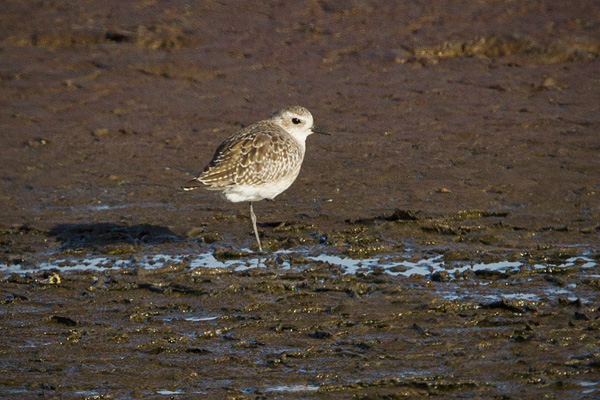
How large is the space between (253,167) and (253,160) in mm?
101

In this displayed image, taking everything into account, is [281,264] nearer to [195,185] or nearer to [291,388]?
[195,185]

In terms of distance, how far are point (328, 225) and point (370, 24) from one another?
8632 millimetres

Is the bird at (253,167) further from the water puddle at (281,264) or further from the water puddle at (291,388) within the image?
the water puddle at (291,388)

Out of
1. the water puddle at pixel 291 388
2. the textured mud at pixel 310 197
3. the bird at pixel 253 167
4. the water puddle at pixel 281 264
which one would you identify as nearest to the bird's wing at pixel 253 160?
the bird at pixel 253 167

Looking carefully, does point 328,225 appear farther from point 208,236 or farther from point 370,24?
point 370,24

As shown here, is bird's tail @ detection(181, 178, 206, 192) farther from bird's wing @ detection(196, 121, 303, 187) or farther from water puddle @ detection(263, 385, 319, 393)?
water puddle @ detection(263, 385, 319, 393)

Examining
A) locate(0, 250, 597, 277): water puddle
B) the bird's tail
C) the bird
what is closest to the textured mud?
locate(0, 250, 597, 277): water puddle

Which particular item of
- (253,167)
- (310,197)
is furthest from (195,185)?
(310,197)

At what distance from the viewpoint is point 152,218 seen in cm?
1166

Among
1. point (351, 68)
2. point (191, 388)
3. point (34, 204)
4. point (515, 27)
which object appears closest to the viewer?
point (191, 388)

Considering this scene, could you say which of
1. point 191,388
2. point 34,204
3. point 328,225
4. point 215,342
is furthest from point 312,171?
point 191,388

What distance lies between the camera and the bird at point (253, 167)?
10672mm

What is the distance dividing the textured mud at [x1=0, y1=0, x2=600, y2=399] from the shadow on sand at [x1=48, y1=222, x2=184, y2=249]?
0.04 metres

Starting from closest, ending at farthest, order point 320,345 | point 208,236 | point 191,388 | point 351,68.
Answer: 1. point 191,388
2. point 320,345
3. point 208,236
4. point 351,68
